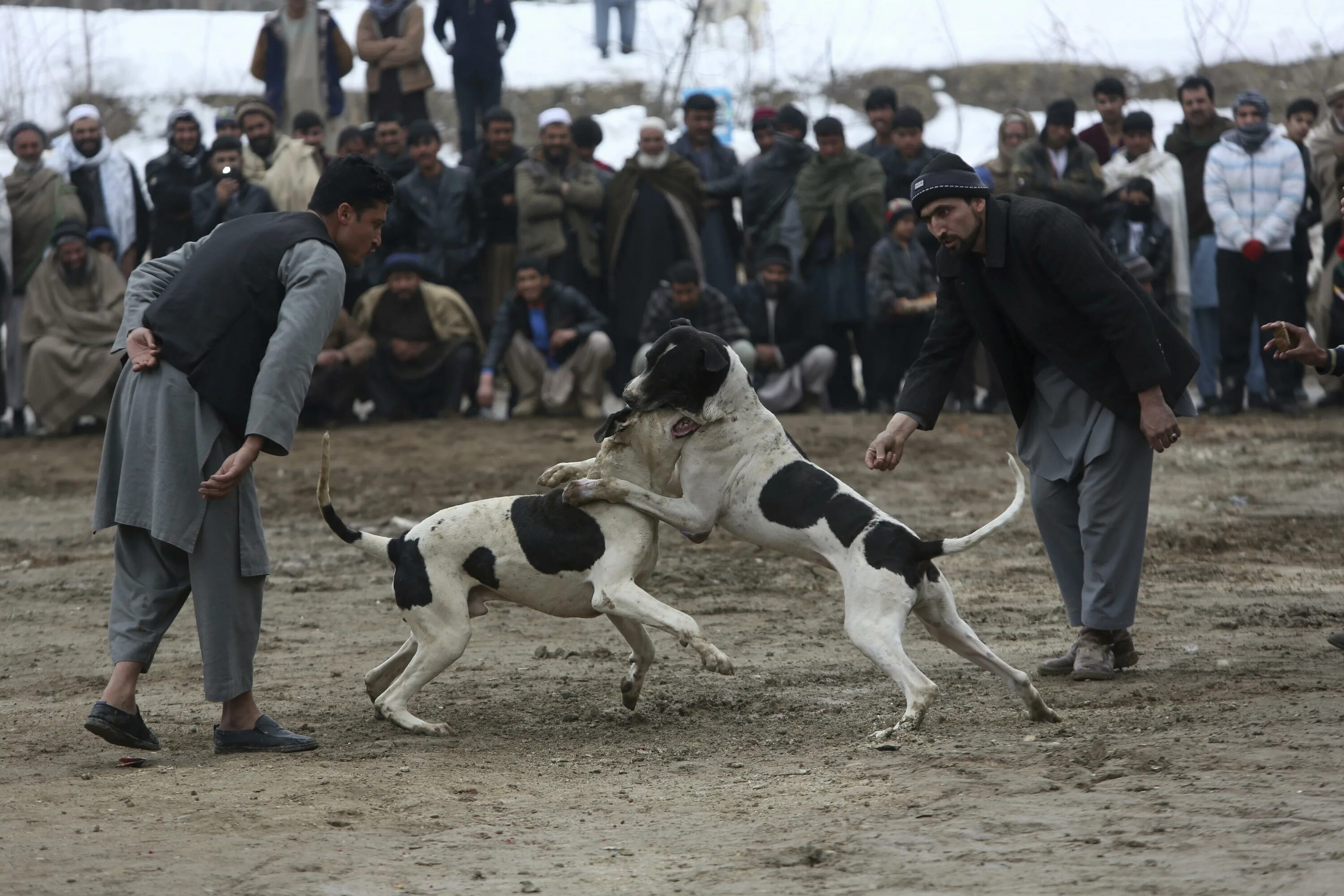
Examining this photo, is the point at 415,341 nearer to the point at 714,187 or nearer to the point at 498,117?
the point at 498,117

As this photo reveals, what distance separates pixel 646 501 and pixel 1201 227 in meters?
8.98

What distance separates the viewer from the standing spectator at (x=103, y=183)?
518 inches

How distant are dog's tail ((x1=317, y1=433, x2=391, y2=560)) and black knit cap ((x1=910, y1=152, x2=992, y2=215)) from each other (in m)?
2.24

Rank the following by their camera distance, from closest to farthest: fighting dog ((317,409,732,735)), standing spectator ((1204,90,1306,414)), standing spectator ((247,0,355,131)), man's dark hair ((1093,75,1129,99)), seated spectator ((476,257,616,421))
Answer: fighting dog ((317,409,732,735)) → standing spectator ((1204,90,1306,414)) → seated spectator ((476,257,616,421)) → man's dark hair ((1093,75,1129,99)) → standing spectator ((247,0,355,131))

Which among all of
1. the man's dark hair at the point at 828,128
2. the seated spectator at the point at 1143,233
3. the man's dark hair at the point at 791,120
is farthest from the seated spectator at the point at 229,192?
the seated spectator at the point at 1143,233

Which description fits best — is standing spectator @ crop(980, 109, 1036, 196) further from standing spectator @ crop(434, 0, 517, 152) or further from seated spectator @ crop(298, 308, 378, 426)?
seated spectator @ crop(298, 308, 378, 426)

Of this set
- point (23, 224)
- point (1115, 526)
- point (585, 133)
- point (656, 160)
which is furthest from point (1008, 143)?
point (23, 224)

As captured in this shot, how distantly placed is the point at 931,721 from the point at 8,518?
23.8ft

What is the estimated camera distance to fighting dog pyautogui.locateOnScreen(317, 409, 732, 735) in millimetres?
5566

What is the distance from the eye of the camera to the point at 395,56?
555 inches

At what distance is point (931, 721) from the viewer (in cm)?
543

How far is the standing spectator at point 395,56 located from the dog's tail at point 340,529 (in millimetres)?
9167

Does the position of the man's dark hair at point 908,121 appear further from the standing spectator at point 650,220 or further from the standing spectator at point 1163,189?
the standing spectator at point 650,220

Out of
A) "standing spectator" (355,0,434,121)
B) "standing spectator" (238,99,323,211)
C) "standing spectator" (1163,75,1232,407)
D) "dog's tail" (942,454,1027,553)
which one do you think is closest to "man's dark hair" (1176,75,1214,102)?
"standing spectator" (1163,75,1232,407)
